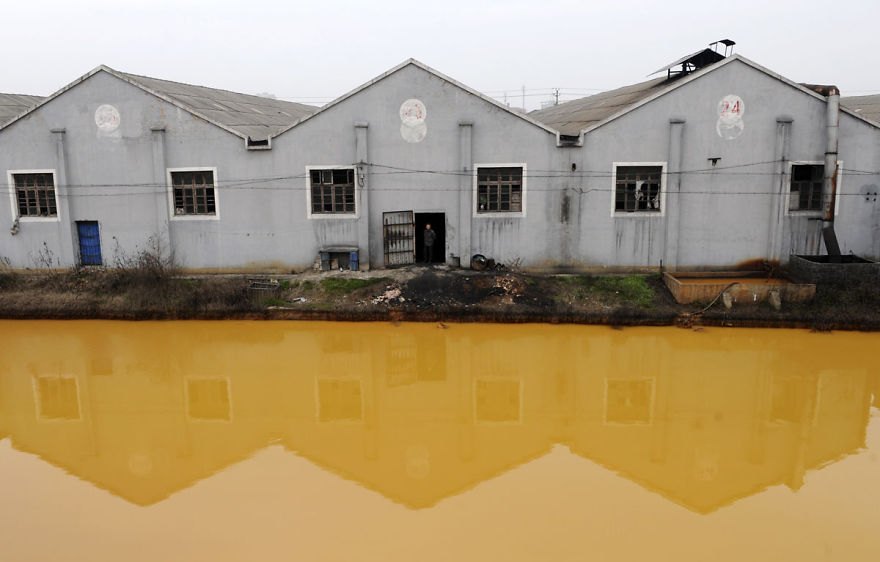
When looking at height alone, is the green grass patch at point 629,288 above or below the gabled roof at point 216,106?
below

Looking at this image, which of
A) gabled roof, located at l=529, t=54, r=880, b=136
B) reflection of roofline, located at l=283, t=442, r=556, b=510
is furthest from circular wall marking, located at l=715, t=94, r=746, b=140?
reflection of roofline, located at l=283, t=442, r=556, b=510

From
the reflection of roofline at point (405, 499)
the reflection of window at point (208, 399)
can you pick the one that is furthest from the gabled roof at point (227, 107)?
the reflection of roofline at point (405, 499)

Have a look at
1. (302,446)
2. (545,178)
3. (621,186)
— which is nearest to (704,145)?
(621,186)

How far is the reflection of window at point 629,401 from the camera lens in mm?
10898

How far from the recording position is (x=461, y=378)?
41.8ft

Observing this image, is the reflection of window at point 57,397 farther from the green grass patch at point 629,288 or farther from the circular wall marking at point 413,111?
the green grass patch at point 629,288

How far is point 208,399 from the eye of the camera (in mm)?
11750

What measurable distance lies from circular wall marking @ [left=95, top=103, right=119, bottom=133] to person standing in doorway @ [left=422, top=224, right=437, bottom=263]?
9533mm

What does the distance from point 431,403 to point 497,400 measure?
1.24 m

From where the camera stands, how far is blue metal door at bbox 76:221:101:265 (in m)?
18.9

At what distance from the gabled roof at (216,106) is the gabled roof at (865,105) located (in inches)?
755

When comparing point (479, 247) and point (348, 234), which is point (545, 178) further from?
point (348, 234)

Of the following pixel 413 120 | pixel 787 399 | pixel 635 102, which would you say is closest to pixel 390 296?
pixel 413 120

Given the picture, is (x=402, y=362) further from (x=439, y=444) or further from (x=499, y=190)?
(x=499, y=190)
